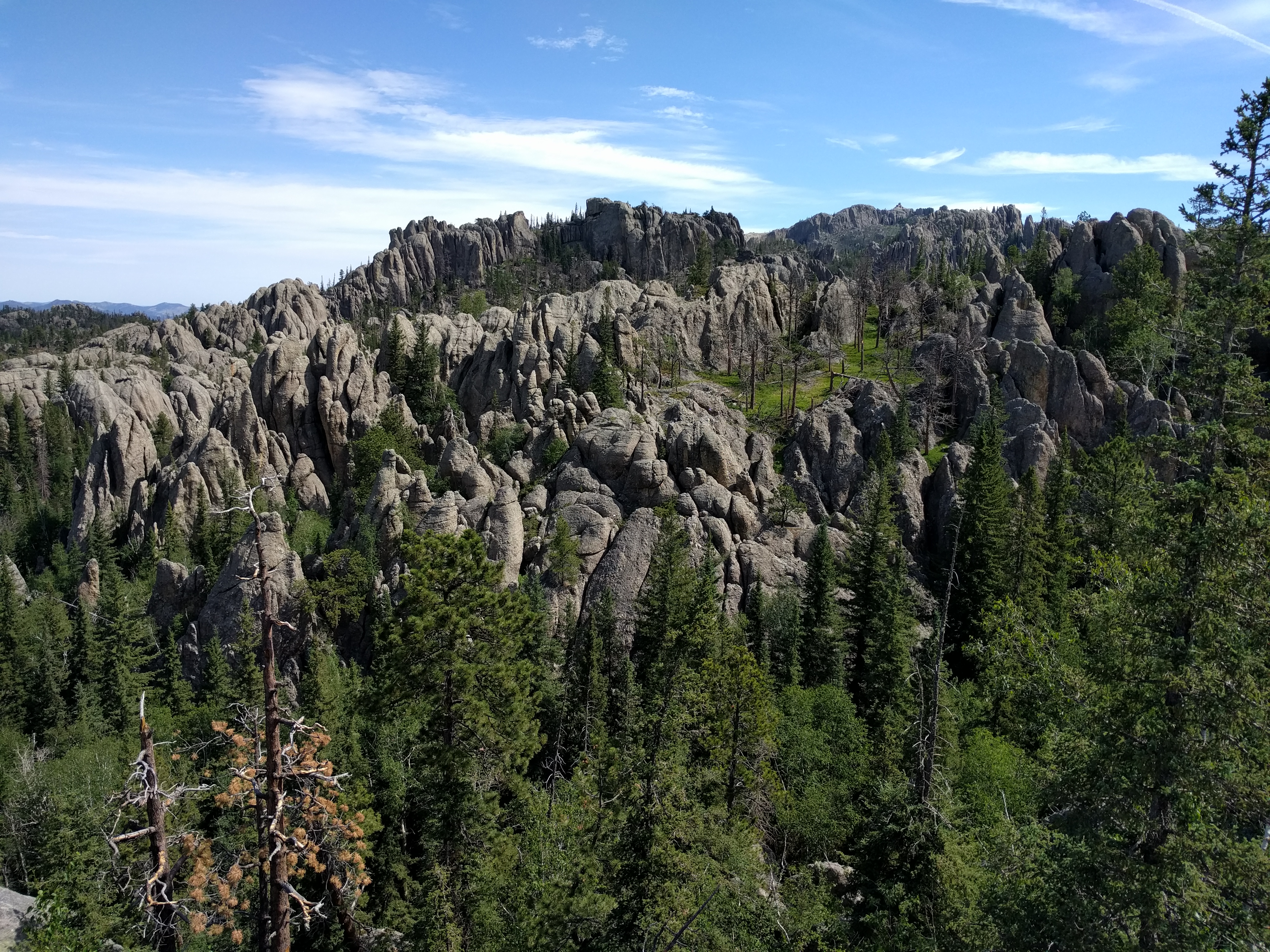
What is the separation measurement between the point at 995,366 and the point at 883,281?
5606 centimetres

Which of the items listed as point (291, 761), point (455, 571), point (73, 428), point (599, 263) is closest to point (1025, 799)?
point (455, 571)

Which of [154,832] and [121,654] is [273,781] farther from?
[121,654]

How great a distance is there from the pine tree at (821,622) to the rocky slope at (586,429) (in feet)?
23.0

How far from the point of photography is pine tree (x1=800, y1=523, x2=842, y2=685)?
4359 cm

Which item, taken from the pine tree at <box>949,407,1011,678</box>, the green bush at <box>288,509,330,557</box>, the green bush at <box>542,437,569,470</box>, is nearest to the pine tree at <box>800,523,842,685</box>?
the pine tree at <box>949,407,1011,678</box>

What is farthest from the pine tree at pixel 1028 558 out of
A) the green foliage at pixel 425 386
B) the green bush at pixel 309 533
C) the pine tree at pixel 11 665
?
the pine tree at pixel 11 665

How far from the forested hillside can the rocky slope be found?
0.46 m

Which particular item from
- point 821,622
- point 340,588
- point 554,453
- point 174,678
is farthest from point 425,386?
point 821,622

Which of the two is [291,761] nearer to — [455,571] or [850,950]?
[455,571]

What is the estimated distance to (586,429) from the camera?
217 feet

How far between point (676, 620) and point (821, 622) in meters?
13.8

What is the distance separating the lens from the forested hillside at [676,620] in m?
13.1

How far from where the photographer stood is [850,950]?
1848 cm

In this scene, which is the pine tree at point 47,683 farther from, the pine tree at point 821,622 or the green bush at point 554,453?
the pine tree at point 821,622
